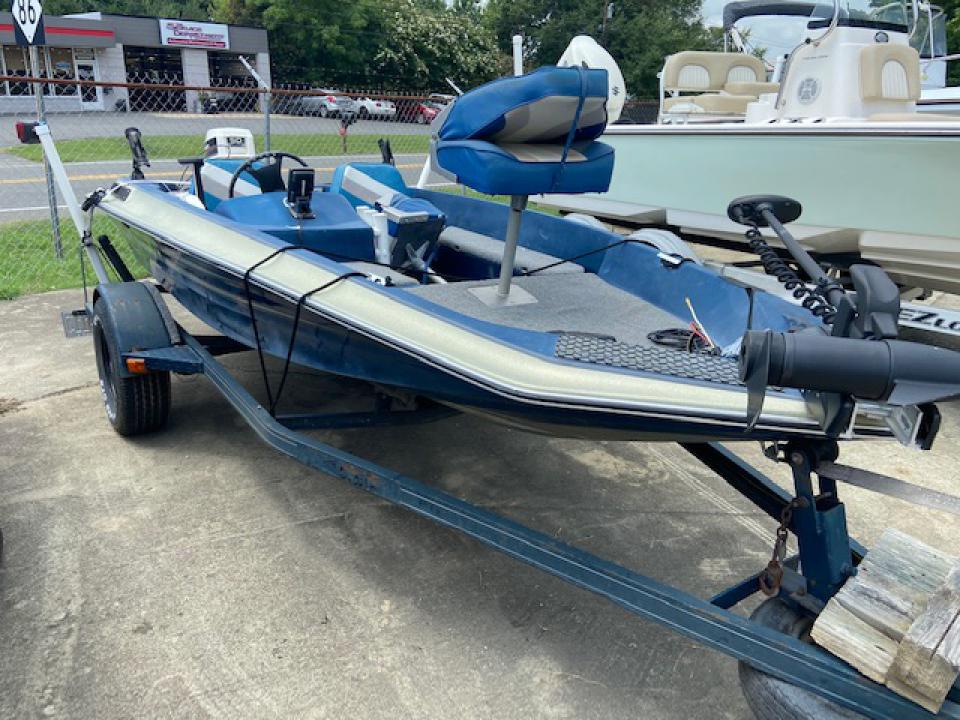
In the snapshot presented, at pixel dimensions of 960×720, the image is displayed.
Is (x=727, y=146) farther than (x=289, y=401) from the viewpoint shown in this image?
Yes

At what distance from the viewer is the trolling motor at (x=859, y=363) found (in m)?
1.44

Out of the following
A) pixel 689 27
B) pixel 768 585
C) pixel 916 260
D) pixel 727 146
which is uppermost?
pixel 689 27

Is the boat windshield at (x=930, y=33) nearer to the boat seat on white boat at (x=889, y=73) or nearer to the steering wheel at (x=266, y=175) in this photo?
the boat seat on white boat at (x=889, y=73)

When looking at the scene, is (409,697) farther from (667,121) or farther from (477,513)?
(667,121)

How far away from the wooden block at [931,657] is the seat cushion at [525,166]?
152cm

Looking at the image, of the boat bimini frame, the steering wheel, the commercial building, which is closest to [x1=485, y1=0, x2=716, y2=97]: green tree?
the commercial building

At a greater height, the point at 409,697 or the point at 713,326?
the point at 713,326

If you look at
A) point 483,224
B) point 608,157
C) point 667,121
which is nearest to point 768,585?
point 608,157

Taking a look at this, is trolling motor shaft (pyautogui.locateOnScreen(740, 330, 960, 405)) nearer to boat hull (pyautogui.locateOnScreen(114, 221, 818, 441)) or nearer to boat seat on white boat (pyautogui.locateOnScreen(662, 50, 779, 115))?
boat hull (pyautogui.locateOnScreen(114, 221, 818, 441))

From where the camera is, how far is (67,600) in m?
2.42

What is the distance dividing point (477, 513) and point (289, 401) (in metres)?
2.06

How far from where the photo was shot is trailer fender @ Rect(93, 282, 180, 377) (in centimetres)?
326

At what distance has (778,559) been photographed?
6.51 ft

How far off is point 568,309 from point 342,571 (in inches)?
47.1
